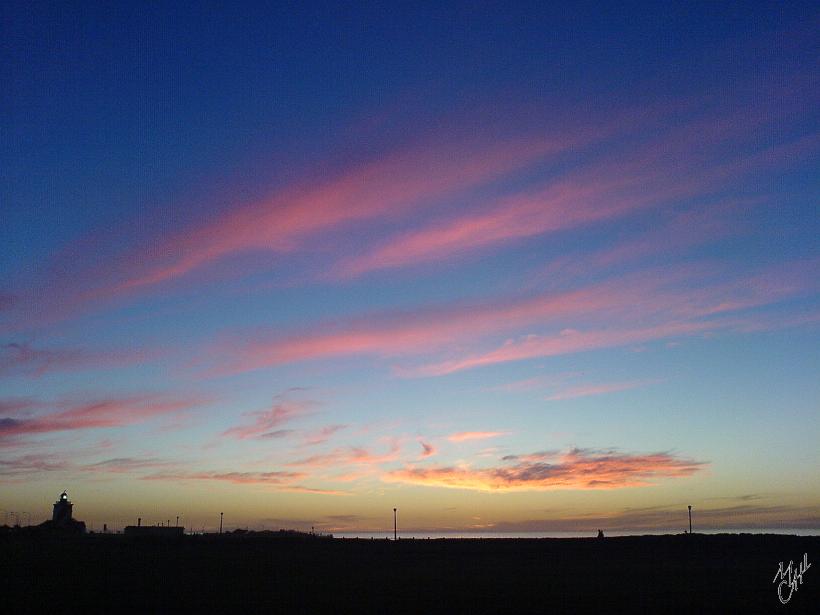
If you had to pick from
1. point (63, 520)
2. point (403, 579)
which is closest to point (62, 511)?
point (63, 520)

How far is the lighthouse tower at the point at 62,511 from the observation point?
126 m

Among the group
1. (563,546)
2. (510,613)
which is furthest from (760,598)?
(563,546)

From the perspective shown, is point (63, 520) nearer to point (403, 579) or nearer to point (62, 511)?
point (62, 511)

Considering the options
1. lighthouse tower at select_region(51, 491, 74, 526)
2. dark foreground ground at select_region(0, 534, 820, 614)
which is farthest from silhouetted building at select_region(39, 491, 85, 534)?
dark foreground ground at select_region(0, 534, 820, 614)

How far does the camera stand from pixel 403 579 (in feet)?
178

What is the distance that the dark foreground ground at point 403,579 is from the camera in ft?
127

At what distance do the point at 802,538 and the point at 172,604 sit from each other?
9498cm

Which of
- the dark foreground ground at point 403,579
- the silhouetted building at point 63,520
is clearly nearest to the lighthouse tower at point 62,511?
the silhouetted building at point 63,520

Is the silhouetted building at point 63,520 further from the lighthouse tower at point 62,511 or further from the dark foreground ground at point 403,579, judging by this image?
the dark foreground ground at point 403,579

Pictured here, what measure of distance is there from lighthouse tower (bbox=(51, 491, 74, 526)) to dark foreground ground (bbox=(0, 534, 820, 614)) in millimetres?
32753

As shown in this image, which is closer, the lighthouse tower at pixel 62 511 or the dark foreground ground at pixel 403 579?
the dark foreground ground at pixel 403 579

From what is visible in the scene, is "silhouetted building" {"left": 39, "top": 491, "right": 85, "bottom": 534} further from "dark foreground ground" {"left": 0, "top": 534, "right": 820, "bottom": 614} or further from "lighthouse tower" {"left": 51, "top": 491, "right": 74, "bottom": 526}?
"dark foreground ground" {"left": 0, "top": 534, "right": 820, "bottom": 614}

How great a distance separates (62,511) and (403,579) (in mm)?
96687

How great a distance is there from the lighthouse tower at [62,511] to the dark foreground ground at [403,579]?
3275 cm
